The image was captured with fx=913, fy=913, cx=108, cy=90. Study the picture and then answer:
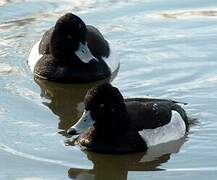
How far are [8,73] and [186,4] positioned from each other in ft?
12.8

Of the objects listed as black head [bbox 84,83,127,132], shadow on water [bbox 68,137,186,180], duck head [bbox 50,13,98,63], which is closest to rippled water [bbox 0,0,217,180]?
shadow on water [bbox 68,137,186,180]

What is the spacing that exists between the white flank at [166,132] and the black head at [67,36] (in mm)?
2651

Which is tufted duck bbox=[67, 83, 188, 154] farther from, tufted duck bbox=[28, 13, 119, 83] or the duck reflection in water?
tufted duck bbox=[28, 13, 119, 83]

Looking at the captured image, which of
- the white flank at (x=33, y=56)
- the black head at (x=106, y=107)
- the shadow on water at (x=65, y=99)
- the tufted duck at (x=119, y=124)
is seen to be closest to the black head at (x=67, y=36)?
the white flank at (x=33, y=56)

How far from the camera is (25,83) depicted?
12.1 meters

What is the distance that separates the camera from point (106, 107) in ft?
31.3

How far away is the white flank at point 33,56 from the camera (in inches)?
499

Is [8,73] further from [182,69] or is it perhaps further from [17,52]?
[182,69]

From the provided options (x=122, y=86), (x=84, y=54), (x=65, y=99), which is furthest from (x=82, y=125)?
(x=84, y=54)

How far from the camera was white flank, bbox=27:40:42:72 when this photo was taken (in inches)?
499

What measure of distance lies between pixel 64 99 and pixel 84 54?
0.95 m

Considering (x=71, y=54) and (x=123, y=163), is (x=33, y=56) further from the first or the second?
(x=123, y=163)

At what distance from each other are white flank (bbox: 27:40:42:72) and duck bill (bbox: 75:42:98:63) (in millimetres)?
623

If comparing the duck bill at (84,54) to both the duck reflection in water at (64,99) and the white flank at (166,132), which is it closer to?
the duck reflection in water at (64,99)
